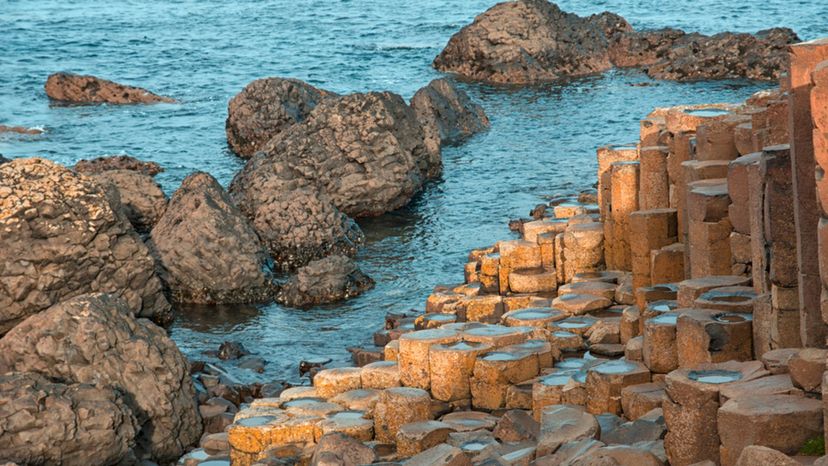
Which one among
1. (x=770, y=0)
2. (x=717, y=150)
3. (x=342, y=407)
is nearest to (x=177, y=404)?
(x=342, y=407)

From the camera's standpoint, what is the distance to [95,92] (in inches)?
1619

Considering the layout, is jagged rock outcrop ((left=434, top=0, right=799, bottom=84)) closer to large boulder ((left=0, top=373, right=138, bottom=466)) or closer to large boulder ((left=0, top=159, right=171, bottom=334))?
large boulder ((left=0, top=159, right=171, bottom=334))

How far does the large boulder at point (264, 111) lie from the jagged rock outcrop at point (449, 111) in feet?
8.23

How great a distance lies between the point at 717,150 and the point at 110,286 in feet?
30.3

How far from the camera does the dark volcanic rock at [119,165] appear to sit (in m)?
28.8

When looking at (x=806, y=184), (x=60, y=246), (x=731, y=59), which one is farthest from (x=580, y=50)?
(x=806, y=184)

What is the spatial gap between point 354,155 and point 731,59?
654 inches

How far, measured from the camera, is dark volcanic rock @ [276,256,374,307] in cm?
2030

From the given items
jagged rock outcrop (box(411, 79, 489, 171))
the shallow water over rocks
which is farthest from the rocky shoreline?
jagged rock outcrop (box(411, 79, 489, 171))

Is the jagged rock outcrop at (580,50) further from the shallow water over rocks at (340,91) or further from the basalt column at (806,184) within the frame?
the basalt column at (806,184)

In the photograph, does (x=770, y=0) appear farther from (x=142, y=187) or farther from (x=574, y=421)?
(x=574, y=421)

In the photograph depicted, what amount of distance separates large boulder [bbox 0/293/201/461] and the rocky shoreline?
0.02 meters

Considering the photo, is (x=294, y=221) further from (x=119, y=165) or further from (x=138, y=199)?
(x=119, y=165)

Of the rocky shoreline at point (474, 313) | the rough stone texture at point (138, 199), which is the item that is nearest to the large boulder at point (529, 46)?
the rocky shoreline at point (474, 313)
